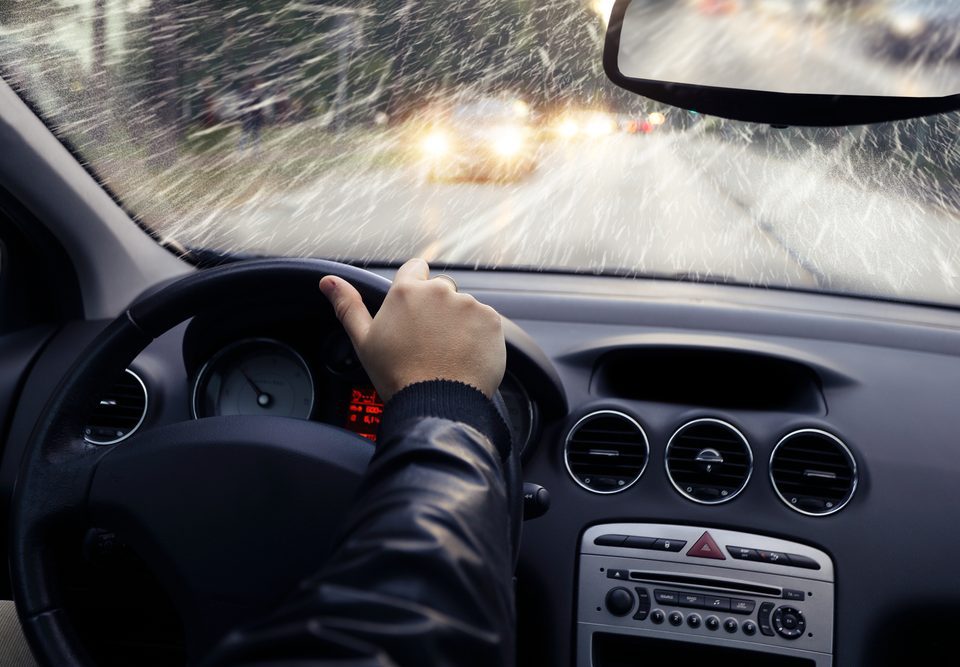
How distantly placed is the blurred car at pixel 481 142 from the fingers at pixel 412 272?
6.30 m

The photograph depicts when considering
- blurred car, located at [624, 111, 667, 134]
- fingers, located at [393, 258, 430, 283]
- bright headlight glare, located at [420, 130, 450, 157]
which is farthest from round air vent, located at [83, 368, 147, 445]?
blurred car, located at [624, 111, 667, 134]

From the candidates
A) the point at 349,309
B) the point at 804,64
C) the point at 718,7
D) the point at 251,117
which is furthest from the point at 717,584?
the point at 251,117

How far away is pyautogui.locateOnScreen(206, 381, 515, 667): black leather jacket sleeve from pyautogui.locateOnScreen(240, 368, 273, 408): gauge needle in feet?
4.63

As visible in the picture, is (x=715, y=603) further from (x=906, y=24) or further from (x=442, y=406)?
(x=906, y=24)

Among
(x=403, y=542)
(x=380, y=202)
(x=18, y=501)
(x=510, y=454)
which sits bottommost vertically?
(x=380, y=202)

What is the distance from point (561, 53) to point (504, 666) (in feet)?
27.4

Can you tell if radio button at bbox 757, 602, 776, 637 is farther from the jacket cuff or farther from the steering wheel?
the jacket cuff

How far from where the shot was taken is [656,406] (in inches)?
100

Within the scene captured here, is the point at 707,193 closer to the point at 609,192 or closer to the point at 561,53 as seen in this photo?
the point at 609,192

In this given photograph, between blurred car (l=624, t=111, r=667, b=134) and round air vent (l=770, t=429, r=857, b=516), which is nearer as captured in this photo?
round air vent (l=770, t=429, r=857, b=516)

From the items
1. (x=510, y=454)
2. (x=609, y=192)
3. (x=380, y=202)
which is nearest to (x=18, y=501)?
(x=510, y=454)

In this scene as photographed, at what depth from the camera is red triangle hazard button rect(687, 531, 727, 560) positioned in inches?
93.9

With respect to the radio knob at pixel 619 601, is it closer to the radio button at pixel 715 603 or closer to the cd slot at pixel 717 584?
the cd slot at pixel 717 584

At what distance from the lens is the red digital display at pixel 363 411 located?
8.05 ft
